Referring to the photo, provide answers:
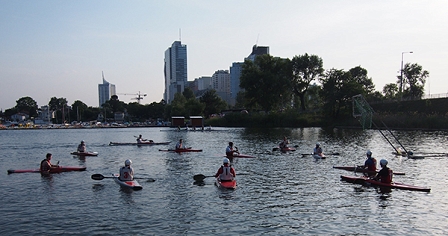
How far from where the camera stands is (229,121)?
130500 mm

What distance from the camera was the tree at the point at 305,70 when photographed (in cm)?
11606

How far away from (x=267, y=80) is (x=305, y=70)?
43.1 feet

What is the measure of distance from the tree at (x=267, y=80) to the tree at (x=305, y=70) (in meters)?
1.98

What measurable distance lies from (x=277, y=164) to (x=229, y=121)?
318 feet

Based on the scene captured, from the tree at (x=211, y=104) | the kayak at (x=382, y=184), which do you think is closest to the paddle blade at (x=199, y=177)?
the kayak at (x=382, y=184)

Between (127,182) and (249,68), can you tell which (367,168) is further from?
(249,68)

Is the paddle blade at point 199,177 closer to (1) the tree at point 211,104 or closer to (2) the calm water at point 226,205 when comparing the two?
(2) the calm water at point 226,205

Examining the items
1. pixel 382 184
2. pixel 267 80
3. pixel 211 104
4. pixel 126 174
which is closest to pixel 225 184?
pixel 126 174

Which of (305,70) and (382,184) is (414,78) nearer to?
(305,70)

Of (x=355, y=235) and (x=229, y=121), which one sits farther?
(x=229, y=121)

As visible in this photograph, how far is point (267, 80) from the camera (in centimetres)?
11512

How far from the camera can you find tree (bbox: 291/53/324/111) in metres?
116

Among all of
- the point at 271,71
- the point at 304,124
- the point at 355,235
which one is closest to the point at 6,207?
the point at 355,235

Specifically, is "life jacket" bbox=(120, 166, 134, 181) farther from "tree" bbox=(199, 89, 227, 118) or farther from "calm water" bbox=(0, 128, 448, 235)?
"tree" bbox=(199, 89, 227, 118)
